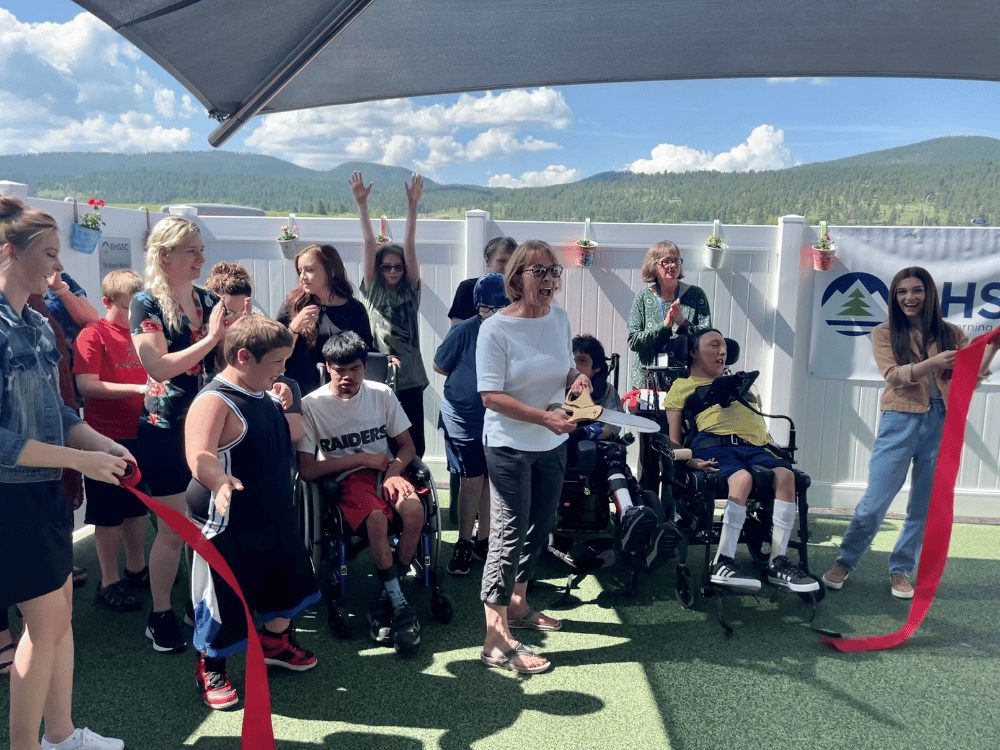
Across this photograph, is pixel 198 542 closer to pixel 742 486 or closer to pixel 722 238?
pixel 742 486

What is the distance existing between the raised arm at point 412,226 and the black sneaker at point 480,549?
1351mm

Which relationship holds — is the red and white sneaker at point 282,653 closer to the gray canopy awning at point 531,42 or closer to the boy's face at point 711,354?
the gray canopy awning at point 531,42

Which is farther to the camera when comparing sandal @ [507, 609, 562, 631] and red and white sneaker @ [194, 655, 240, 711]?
sandal @ [507, 609, 562, 631]

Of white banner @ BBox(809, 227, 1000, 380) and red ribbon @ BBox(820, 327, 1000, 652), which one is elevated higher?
white banner @ BBox(809, 227, 1000, 380)

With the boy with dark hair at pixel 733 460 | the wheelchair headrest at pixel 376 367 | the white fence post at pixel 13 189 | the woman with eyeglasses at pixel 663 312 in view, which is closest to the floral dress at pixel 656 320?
the woman with eyeglasses at pixel 663 312

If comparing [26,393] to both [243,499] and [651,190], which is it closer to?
[243,499]

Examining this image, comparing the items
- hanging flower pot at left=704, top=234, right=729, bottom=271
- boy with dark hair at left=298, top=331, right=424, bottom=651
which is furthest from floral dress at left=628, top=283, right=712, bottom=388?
boy with dark hair at left=298, top=331, right=424, bottom=651

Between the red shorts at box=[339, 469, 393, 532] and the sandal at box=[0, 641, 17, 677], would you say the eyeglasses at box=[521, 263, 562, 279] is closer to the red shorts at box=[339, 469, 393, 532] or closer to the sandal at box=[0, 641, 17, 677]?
the red shorts at box=[339, 469, 393, 532]

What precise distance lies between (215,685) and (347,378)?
1.21 m

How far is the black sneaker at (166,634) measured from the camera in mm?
2873

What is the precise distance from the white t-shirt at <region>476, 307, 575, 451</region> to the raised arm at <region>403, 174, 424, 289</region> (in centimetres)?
132

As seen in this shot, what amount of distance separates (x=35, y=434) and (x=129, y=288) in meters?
1.54

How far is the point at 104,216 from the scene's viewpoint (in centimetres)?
463

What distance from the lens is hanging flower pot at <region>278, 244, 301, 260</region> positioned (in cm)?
512
